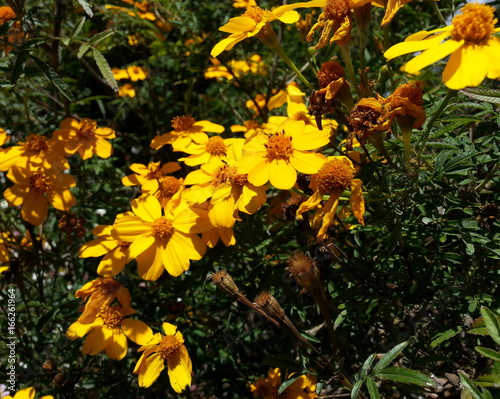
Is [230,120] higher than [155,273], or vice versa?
[155,273]

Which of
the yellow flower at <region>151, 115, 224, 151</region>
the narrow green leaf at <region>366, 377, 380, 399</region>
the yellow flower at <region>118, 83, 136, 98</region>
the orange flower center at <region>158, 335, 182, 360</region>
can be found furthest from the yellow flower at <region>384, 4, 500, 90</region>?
the yellow flower at <region>118, 83, 136, 98</region>

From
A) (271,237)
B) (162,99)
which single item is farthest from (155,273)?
(162,99)

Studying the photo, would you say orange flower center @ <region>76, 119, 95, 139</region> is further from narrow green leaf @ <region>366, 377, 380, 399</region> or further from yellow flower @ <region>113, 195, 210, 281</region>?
narrow green leaf @ <region>366, 377, 380, 399</region>

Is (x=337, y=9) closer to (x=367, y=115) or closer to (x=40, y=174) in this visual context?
(x=367, y=115)

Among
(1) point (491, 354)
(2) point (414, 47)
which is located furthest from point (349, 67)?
(1) point (491, 354)

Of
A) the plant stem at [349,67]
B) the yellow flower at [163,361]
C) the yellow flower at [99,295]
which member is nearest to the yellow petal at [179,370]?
the yellow flower at [163,361]

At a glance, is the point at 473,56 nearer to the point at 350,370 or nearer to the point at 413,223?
the point at 413,223
